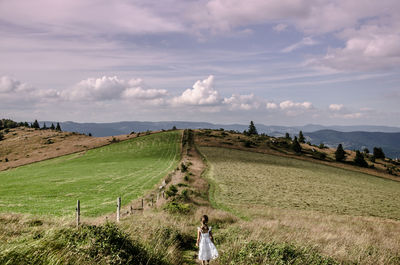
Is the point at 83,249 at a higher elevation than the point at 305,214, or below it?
higher

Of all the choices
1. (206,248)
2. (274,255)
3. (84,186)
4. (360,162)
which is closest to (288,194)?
(274,255)

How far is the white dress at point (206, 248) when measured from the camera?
381 inches

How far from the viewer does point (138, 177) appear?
48375mm

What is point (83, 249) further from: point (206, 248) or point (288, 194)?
point (288, 194)

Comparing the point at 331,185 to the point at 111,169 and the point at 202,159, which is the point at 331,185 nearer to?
the point at 202,159

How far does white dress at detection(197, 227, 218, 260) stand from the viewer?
381 inches

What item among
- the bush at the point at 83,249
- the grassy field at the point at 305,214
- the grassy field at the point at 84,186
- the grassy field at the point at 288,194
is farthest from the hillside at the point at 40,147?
the bush at the point at 83,249

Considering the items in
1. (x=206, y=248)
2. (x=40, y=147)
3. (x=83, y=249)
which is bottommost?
(x=40, y=147)

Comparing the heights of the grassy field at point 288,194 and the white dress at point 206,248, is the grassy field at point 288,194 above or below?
below

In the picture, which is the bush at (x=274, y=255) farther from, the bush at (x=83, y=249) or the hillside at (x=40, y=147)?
the hillside at (x=40, y=147)

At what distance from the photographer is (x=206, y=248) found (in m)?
9.88

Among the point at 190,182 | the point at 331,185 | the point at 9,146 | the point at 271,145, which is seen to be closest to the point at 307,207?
the point at 190,182

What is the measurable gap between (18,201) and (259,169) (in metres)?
48.6

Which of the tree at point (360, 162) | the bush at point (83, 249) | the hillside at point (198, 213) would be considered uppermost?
the bush at point (83, 249)
